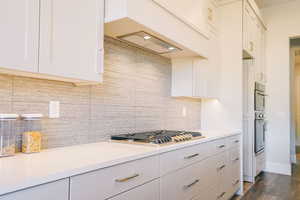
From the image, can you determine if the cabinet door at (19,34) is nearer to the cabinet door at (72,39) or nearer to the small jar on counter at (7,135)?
the cabinet door at (72,39)

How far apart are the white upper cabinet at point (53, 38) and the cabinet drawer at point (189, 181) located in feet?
2.94

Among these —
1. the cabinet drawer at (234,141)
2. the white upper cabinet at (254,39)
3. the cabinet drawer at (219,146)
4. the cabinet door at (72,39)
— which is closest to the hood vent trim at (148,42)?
the cabinet door at (72,39)

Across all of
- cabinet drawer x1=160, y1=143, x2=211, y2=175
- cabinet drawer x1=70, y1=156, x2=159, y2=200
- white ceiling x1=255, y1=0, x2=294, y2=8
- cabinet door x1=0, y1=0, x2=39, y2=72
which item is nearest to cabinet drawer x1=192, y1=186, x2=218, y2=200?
cabinet drawer x1=160, y1=143, x2=211, y2=175

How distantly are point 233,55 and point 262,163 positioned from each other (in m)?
2.09

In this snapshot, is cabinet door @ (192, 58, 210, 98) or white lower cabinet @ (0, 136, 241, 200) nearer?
white lower cabinet @ (0, 136, 241, 200)

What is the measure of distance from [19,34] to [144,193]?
3.66ft

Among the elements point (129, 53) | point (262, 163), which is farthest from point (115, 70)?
point (262, 163)

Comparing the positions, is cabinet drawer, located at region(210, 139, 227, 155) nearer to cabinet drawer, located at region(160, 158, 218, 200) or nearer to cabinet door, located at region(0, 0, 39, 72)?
cabinet drawer, located at region(160, 158, 218, 200)

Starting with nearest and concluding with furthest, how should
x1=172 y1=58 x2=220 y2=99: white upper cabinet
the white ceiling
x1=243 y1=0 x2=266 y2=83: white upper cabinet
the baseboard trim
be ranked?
1. x1=172 y1=58 x2=220 y2=99: white upper cabinet
2. x1=243 y1=0 x2=266 y2=83: white upper cabinet
3. the baseboard trim
4. the white ceiling

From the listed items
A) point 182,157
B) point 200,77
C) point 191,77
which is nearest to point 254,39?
point 200,77

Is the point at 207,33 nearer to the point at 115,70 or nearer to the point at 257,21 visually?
the point at 115,70

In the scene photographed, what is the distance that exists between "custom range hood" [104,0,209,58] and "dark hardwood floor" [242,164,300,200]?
208 cm

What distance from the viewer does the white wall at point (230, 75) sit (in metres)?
3.15

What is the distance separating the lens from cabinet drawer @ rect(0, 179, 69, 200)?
0.83m
